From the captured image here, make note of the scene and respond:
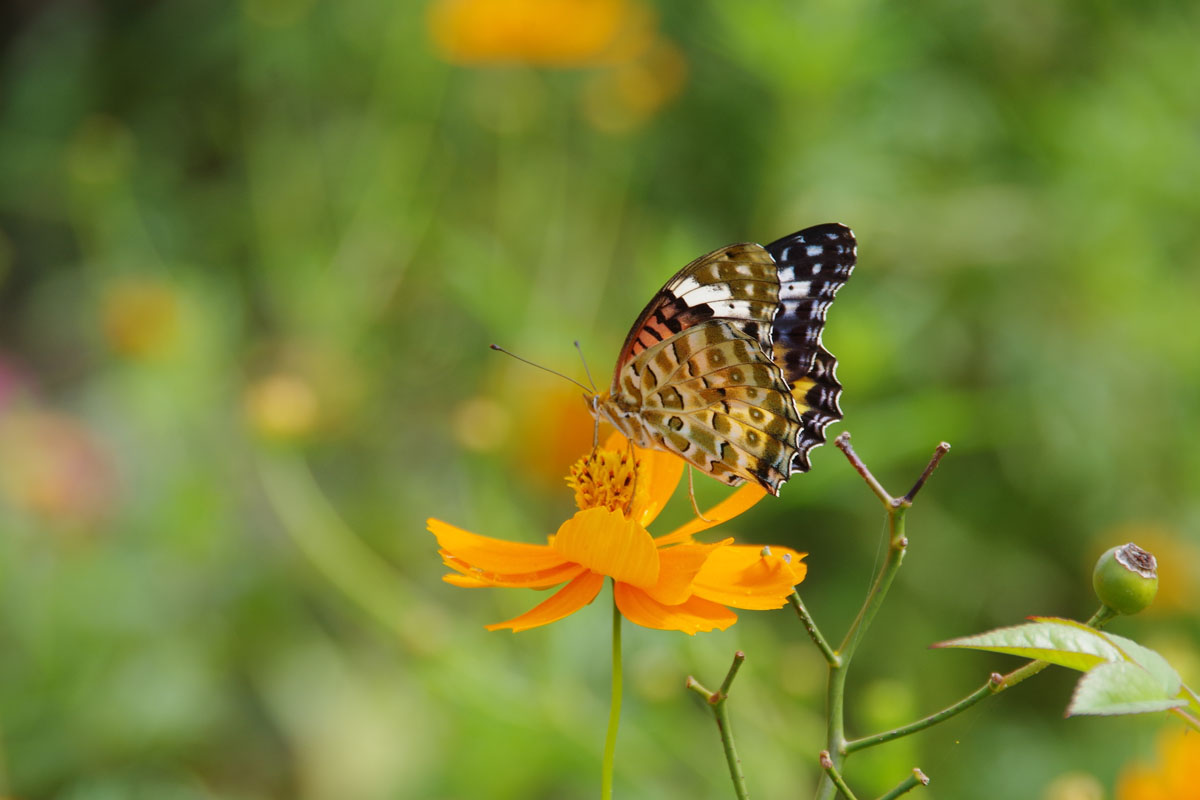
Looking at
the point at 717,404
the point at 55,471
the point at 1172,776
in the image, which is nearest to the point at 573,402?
the point at 55,471

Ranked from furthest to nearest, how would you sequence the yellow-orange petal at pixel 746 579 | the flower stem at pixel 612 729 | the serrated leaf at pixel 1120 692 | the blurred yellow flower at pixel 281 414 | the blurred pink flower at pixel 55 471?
the blurred pink flower at pixel 55 471 → the blurred yellow flower at pixel 281 414 → the yellow-orange petal at pixel 746 579 → the flower stem at pixel 612 729 → the serrated leaf at pixel 1120 692

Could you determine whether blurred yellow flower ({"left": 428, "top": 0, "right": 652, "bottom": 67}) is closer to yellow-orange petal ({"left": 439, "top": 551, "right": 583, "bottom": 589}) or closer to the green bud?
yellow-orange petal ({"left": 439, "top": 551, "right": 583, "bottom": 589})

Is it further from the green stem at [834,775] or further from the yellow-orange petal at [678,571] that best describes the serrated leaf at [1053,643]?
the yellow-orange petal at [678,571]

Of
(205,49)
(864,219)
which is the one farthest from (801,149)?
(205,49)

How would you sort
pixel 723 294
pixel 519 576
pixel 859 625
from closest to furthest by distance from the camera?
pixel 859 625, pixel 519 576, pixel 723 294

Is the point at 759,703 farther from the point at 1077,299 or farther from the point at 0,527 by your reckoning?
the point at 0,527

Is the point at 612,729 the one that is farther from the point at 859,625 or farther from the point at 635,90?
the point at 635,90

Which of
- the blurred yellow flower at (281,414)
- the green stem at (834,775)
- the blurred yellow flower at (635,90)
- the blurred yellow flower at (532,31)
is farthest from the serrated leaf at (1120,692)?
the blurred yellow flower at (532,31)
